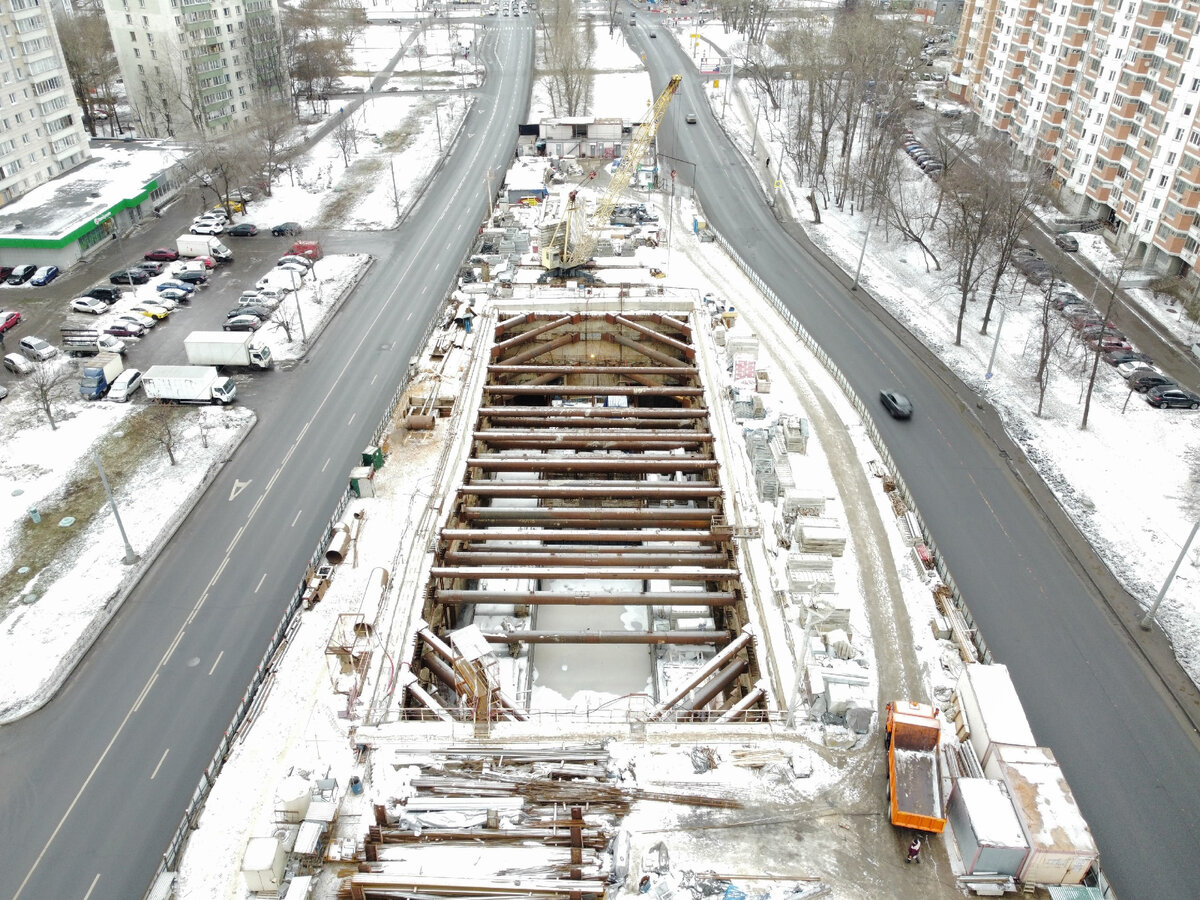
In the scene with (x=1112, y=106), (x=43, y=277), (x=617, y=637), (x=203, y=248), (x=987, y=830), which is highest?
(x=1112, y=106)

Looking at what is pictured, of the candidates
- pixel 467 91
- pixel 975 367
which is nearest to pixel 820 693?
pixel 975 367

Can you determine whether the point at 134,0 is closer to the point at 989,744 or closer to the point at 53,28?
the point at 53,28

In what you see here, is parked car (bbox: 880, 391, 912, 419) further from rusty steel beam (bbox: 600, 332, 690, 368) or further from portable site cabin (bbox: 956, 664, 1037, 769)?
portable site cabin (bbox: 956, 664, 1037, 769)

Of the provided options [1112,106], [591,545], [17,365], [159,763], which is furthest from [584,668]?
[1112,106]

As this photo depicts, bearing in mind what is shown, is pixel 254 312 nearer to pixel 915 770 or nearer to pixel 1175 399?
pixel 915 770

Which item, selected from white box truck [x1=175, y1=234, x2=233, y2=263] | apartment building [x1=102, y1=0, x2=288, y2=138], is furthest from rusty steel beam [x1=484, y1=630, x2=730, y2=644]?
apartment building [x1=102, y1=0, x2=288, y2=138]

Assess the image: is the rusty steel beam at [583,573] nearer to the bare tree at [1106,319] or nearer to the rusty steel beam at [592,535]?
the rusty steel beam at [592,535]
